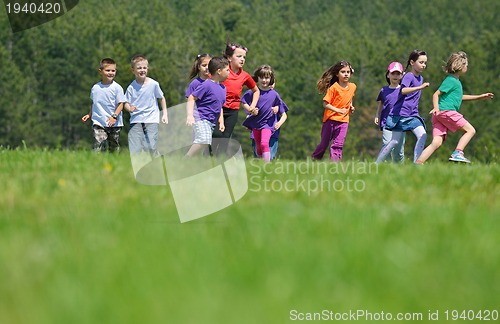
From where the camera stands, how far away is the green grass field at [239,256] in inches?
138

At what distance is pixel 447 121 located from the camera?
545 inches

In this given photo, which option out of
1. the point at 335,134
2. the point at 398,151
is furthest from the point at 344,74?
the point at 398,151

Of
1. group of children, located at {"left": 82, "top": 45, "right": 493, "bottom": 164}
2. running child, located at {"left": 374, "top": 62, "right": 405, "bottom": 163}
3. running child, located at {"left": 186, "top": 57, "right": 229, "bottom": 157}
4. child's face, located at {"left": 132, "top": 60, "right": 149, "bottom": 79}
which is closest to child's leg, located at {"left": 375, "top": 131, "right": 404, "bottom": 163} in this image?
group of children, located at {"left": 82, "top": 45, "right": 493, "bottom": 164}

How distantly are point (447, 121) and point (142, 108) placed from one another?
5.02 m

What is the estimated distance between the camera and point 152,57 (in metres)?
87.2

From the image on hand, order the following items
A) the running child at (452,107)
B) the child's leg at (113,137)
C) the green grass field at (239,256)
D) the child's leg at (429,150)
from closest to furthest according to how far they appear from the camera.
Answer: the green grass field at (239,256) < the child's leg at (429,150) < the running child at (452,107) < the child's leg at (113,137)

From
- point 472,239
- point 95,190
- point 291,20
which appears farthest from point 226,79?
point 291,20

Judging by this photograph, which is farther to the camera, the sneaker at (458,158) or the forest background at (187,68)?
the forest background at (187,68)

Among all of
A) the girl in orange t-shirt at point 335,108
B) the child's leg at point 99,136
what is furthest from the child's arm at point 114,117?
the girl in orange t-shirt at point 335,108

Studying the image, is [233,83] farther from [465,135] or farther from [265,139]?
[465,135]

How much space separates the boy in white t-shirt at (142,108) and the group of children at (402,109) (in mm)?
2782

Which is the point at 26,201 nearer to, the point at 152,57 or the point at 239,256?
the point at 239,256

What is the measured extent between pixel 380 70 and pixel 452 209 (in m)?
88.7

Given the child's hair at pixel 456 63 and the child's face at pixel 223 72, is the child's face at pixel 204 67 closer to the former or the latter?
the child's face at pixel 223 72
